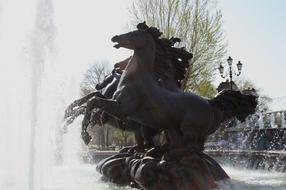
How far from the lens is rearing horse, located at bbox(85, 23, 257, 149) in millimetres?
6582

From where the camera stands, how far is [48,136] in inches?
410

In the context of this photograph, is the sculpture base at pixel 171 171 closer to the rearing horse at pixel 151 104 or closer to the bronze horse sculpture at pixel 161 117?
the bronze horse sculpture at pixel 161 117

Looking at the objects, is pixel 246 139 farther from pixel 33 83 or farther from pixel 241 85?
pixel 241 85

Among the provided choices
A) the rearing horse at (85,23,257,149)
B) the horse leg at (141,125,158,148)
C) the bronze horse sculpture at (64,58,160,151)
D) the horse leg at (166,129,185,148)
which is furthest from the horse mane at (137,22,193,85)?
the horse leg at (166,129,185,148)

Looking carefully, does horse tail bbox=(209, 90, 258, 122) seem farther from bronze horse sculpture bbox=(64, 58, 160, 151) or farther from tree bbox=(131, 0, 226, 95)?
tree bbox=(131, 0, 226, 95)

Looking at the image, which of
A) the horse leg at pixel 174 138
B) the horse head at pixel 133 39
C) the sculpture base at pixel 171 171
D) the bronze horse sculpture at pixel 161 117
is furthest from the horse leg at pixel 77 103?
the horse leg at pixel 174 138

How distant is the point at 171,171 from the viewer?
19.7ft

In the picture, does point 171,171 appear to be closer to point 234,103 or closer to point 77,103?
point 234,103

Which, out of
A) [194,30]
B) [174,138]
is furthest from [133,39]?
[194,30]

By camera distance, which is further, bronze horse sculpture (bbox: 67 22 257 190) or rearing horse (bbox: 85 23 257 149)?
rearing horse (bbox: 85 23 257 149)

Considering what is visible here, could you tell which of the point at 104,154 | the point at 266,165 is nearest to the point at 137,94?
the point at 266,165

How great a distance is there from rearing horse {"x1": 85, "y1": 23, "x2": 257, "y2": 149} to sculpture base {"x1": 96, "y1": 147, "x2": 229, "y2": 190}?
1.16 ft

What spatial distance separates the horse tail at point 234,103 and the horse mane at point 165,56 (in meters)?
1.07

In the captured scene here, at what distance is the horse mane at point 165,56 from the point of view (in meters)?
7.36
